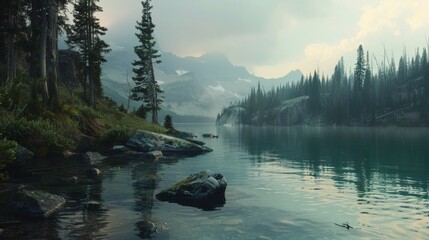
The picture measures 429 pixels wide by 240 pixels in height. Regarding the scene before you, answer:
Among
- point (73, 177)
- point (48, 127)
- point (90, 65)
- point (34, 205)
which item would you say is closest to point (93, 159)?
point (48, 127)

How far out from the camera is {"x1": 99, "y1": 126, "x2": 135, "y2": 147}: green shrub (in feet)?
106

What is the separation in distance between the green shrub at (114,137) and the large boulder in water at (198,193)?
1946cm

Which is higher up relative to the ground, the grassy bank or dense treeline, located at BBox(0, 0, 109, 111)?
dense treeline, located at BBox(0, 0, 109, 111)

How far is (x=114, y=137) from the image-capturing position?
33375 millimetres

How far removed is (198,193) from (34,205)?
18.1ft

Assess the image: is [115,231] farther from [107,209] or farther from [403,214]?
[403,214]

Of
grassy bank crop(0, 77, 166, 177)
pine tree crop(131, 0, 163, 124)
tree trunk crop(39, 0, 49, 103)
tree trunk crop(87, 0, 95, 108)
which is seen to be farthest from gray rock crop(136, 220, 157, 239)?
pine tree crop(131, 0, 163, 124)

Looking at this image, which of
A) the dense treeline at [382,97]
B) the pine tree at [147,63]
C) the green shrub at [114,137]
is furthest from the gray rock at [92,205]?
the dense treeline at [382,97]

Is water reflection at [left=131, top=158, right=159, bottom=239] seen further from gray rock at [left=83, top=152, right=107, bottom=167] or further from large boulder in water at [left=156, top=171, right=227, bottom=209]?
gray rock at [left=83, top=152, right=107, bottom=167]

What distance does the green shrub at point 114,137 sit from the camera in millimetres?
32438

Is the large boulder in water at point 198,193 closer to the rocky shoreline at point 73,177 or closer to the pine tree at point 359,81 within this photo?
the rocky shoreline at point 73,177

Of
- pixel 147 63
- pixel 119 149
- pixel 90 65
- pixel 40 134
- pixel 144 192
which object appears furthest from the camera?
pixel 147 63

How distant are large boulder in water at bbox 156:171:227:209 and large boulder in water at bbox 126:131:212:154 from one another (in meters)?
18.6

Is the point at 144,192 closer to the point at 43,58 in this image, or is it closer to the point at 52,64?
the point at 52,64
